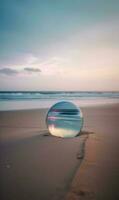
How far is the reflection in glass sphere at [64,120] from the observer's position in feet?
10.8

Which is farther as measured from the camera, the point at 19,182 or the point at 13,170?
the point at 13,170

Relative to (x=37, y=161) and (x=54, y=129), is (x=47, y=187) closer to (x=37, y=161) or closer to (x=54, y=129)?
(x=37, y=161)

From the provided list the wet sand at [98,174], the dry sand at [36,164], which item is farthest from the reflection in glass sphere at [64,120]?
the wet sand at [98,174]

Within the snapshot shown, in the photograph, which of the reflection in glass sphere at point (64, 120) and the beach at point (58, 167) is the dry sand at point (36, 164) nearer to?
the beach at point (58, 167)

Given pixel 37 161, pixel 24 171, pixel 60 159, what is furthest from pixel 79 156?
pixel 24 171

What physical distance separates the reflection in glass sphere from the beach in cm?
14

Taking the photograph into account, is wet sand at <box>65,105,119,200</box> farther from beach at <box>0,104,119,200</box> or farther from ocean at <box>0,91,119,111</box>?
ocean at <box>0,91,119,111</box>

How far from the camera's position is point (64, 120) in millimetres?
3275

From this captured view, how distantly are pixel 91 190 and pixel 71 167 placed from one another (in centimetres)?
48

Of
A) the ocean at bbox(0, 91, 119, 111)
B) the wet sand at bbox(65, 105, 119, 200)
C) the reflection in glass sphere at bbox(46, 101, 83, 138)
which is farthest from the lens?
the ocean at bbox(0, 91, 119, 111)

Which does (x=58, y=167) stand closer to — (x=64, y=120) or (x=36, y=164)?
(x=36, y=164)

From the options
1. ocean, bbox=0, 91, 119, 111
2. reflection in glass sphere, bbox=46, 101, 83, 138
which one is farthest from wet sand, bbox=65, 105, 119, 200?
ocean, bbox=0, 91, 119, 111

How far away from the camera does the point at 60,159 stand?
108 inches

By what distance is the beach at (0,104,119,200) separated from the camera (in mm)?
2025
